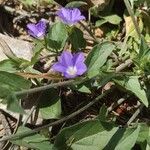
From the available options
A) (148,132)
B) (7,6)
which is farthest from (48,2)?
(148,132)

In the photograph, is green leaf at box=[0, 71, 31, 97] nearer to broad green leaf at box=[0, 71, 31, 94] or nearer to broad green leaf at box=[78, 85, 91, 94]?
broad green leaf at box=[0, 71, 31, 94]

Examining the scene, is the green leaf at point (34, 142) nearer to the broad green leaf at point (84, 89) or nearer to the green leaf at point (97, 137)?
the green leaf at point (97, 137)

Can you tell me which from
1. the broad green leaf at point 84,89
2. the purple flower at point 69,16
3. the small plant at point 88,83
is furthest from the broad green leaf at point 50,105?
the purple flower at point 69,16

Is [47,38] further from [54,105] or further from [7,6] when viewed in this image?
[7,6]

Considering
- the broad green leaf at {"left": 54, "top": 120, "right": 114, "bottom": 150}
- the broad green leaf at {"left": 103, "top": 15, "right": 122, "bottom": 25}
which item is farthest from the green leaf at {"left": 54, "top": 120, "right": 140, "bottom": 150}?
the broad green leaf at {"left": 103, "top": 15, "right": 122, "bottom": 25}

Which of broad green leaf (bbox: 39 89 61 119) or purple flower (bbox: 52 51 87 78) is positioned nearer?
purple flower (bbox: 52 51 87 78)

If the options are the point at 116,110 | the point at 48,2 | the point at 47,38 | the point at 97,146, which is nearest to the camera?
the point at 97,146

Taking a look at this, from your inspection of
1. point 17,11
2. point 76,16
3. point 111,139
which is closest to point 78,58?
point 76,16
